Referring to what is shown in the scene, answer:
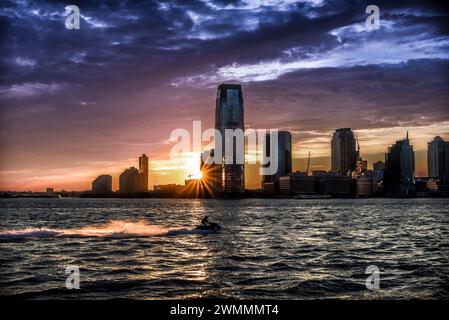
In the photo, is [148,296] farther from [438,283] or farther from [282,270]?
[438,283]

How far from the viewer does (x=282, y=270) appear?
89.0 ft

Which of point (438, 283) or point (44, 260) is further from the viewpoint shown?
point (44, 260)

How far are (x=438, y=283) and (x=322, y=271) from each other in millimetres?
6393

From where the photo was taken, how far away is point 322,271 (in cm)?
2658

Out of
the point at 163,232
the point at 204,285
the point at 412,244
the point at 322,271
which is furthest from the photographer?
the point at 163,232

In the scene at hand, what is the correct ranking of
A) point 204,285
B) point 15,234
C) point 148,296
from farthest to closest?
1. point 15,234
2. point 204,285
3. point 148,296
